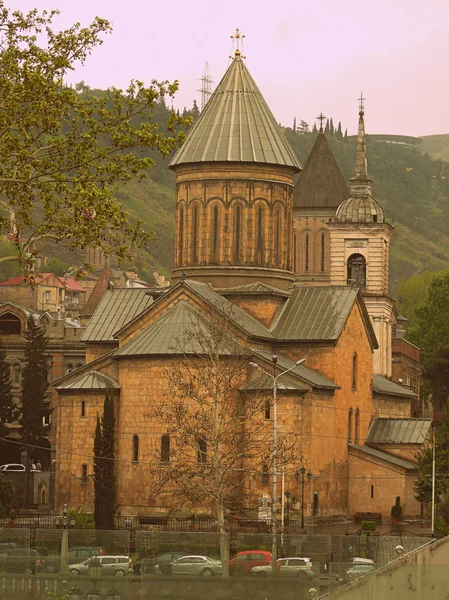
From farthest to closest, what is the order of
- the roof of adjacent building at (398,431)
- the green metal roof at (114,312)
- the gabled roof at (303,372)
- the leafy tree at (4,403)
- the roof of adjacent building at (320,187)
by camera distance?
1. the roof of adjacent building at (320,187)
2. the leafy tree at (4,403)
3. the green metal roof at (114,312)
4. the roof of adjacent building at (398,431)
5. the gabled roof at (303,372)

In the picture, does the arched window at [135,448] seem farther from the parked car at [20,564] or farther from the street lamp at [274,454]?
the parked car at [20,564]

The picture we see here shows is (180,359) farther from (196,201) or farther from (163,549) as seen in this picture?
(163,549)

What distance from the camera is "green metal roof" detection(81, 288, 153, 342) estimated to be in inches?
2566

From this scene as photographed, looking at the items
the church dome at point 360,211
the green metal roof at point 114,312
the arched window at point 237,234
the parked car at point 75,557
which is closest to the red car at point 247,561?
the parked car at point 75,557

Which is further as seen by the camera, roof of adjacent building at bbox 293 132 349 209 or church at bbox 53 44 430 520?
roof of adjacent building at bbox 293 132 349 209

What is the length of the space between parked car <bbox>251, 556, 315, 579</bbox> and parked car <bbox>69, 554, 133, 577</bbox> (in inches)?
84.7

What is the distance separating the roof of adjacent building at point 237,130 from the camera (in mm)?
62688

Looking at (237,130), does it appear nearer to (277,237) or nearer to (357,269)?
(277,237)

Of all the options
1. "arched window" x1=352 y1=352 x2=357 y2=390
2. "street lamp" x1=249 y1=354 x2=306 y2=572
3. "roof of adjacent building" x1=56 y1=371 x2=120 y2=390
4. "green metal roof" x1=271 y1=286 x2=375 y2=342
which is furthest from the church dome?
"street lamp" x1=249 y1=354 x2=306 y2=572

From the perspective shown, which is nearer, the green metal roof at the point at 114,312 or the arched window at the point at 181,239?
the arched window at the point at 181,239

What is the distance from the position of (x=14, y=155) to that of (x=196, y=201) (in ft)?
110

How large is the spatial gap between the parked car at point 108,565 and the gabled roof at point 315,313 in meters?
33.0

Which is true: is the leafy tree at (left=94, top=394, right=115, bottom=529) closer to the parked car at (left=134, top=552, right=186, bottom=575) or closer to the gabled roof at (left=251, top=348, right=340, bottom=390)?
the gabled roof at (left=251, top=348, right=340, bottom=390)

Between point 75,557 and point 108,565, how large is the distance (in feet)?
3.57
